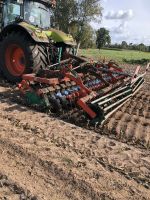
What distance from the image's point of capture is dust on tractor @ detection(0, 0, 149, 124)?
19.6 ft

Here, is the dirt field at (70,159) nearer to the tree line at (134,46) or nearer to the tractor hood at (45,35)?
the tractor hood at (45,35)

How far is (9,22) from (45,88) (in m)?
2.91

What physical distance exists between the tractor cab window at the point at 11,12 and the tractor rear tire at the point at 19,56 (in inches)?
24.6

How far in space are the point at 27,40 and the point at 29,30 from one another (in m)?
0.24

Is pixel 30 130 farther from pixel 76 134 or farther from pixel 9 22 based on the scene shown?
pixel 9 22

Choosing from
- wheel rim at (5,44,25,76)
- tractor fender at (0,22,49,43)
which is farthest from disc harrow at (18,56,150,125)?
wheel rim at (5,44,25,76)

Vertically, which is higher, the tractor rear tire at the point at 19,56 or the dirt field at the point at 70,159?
the tractor rear tire at the point at 19,56

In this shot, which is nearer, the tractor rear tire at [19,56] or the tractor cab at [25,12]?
the tractor rear tire at [19,56]

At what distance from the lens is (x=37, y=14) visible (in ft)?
26.8

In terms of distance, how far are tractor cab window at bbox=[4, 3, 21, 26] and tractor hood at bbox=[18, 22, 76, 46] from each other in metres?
0.57

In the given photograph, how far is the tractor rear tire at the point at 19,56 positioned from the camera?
7180mm

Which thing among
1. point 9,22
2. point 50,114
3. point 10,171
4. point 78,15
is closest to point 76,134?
point 50,114

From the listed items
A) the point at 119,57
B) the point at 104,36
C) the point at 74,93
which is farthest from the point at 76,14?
the point at 74,93

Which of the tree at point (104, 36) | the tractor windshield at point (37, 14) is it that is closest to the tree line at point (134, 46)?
the tree at point (104, 36)
